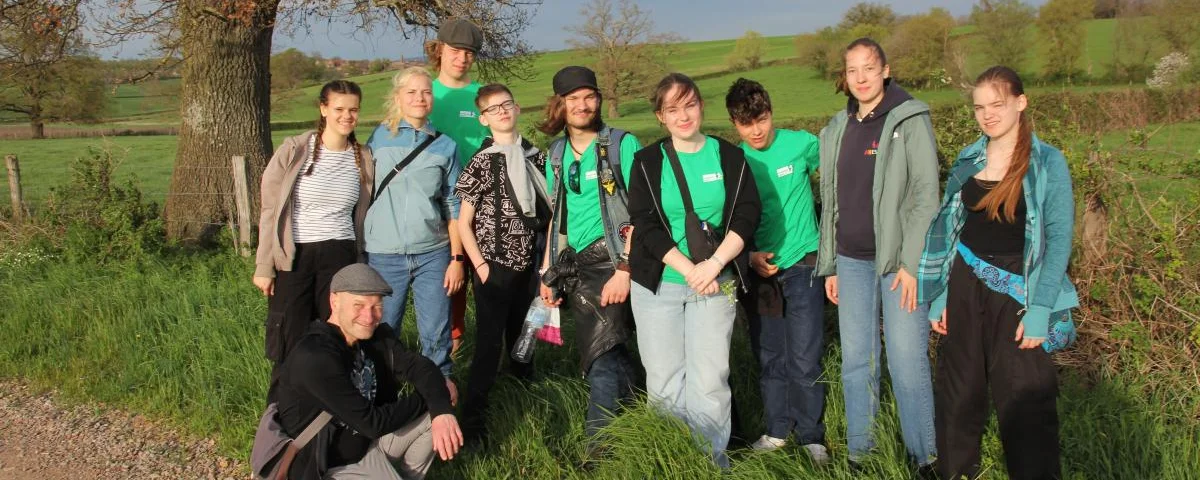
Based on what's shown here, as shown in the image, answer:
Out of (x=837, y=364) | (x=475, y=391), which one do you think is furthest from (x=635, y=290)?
(x=837, y=364)

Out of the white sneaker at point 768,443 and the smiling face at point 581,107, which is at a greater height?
the smiling face at point 581,107

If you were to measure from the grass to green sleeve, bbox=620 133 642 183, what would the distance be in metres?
1.08

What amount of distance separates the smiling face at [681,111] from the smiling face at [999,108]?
3.69ft

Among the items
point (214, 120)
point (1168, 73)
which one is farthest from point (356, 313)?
point (1168, 73)

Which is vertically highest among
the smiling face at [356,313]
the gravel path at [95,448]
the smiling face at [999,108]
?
the smiling face at [999,108]

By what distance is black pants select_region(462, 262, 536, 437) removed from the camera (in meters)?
4.44

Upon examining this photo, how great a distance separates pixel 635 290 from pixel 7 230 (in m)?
8.61

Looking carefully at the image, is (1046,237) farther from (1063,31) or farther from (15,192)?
(1063,31)

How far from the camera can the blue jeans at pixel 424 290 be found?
452 cm

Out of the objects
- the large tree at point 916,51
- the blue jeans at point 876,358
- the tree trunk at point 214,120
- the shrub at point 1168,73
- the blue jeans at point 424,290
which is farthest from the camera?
the large tree at point 916,51

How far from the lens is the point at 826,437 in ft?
14.0

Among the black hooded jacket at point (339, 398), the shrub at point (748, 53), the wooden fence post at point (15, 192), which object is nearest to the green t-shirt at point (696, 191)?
the black hooded jacket at point (339, 398)

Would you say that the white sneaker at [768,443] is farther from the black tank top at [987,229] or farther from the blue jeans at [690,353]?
the black tank top at [987,229]

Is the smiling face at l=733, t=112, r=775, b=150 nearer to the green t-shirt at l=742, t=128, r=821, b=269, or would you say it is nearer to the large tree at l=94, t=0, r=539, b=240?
the green t-shirt at l=742, t=128, r=821, b=269
